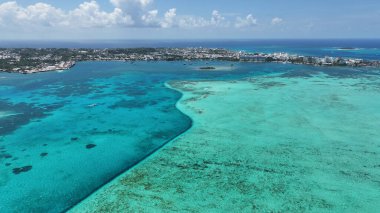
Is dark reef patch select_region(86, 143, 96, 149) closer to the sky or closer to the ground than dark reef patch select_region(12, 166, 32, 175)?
closer to the sky

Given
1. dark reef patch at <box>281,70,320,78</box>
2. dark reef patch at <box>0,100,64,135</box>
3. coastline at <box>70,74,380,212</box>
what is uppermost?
dark reef patch at <box>281,70,320,78</box>

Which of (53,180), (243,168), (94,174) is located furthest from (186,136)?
(53,180)

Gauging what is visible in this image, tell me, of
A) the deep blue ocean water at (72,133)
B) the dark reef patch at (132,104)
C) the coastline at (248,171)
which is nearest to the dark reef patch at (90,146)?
the deep blue ocean water at (72,133)

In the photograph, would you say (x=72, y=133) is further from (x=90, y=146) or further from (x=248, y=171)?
(x=248, y=171)

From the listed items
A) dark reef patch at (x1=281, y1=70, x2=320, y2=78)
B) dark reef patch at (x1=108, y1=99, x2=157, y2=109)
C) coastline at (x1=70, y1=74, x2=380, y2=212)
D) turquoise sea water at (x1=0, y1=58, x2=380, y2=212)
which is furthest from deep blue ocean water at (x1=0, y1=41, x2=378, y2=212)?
dark reef patch at (x1=281, y1=70, x2=320, y2=78)

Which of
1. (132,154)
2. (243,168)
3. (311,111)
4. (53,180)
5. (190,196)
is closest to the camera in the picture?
(190,196)

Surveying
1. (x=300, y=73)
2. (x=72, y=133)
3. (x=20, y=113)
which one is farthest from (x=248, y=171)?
(x=300, y=73)

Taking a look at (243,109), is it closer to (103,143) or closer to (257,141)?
(257,141)

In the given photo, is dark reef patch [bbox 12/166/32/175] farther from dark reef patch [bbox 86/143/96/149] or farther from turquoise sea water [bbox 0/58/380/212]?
dark reef patch [bbox 86/143/96/149]
